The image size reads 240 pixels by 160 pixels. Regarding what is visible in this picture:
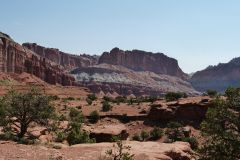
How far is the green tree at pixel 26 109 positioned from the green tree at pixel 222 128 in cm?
1606

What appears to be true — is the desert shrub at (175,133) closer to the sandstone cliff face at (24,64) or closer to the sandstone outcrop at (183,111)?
the sandstone outcrop at (183,111)

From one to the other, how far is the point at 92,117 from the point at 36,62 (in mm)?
100364

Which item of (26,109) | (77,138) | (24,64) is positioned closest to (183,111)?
(77,138)

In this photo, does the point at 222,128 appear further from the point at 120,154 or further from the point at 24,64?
the point at 24,64

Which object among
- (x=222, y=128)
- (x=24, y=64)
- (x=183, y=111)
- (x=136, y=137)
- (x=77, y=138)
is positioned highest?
(x=24, y=64)

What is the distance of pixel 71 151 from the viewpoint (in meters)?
24.5

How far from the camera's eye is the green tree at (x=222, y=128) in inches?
730

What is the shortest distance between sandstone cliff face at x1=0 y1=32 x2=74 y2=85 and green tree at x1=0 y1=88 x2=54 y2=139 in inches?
3871

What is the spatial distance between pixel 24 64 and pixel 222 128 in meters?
133

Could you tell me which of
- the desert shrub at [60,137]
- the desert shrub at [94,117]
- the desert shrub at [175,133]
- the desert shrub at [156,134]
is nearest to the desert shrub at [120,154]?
the desert shrub at [60,137]

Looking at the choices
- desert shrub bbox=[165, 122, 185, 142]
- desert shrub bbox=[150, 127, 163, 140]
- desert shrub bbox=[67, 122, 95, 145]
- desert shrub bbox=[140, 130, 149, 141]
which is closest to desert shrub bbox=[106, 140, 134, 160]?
desert shrub bbox=[67, 122, 95, 145]

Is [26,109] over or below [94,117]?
over

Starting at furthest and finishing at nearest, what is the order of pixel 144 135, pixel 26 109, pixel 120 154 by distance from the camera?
pixel 144 135, pixel 26 109, pixel 120 154

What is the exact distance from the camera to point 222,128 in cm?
1919
